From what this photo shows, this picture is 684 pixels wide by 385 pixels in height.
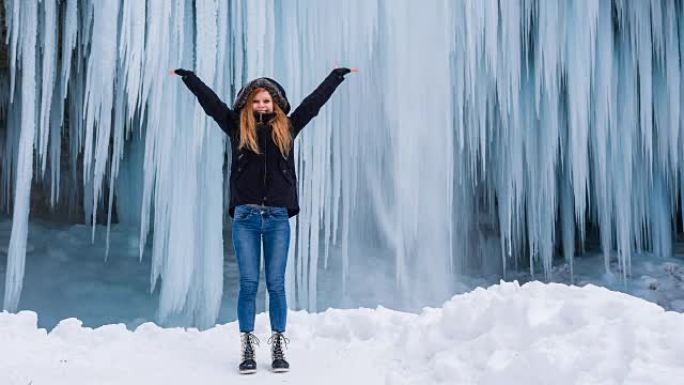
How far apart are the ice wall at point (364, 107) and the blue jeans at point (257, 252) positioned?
2948mm

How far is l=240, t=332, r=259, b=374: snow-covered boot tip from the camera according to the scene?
2.81m

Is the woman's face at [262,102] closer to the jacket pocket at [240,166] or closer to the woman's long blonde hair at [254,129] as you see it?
the woman's long blonde hair at [254,129]

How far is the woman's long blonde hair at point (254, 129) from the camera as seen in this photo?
284cm

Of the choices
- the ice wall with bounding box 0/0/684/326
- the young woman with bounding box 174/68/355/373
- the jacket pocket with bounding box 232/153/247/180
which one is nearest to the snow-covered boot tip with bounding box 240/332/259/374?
the young woman with bounding box 174/68/355/373

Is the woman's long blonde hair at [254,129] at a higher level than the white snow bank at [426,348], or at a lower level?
higher

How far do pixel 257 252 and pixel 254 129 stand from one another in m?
0.52

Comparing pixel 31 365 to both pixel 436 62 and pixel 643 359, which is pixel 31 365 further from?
pixel 436 62

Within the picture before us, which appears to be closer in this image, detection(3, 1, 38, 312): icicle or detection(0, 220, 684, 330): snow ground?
detection(3, 1, 38, 312): icicle

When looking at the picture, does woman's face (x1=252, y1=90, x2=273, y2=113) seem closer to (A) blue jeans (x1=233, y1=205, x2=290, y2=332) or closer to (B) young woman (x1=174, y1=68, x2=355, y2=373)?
(B) young woman (x1=174, y1=68, x2=355, y2=373)

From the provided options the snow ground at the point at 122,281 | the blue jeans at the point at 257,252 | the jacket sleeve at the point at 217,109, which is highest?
the jacket sleeve at the point at 217,109

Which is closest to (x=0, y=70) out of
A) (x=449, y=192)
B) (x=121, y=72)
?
(x=121, y=72)

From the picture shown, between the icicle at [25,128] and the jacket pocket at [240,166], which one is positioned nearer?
the jacket pocket at [240,166]

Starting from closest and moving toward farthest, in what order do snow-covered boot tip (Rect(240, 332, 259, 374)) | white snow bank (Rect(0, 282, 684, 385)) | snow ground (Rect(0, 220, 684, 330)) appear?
white snow bank (Rect(0, 282, 684, 385)), snow-covered boot tip (Rect(240, 332, 259, 374)), snow ground (Rect(0, 220, 684, 330))

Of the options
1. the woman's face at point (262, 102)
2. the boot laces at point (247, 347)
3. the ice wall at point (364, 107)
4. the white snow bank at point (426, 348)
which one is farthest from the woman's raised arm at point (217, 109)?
the ice wall at point (364, 107)
